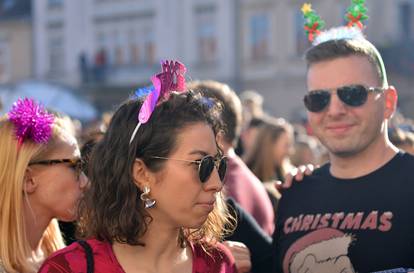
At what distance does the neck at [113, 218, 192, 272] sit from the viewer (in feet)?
8.29

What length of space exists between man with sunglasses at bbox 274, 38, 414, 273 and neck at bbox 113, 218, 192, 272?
24.2 inches

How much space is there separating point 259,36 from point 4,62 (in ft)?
43.0

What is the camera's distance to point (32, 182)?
312cm

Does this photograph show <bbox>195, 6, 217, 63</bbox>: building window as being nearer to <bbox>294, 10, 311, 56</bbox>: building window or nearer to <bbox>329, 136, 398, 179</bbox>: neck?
<bbox>294, 10, 311, 56</bbox>: building window

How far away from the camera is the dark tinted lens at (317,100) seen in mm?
3182

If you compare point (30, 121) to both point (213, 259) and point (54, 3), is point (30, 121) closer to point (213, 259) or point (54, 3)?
point (213, 259)

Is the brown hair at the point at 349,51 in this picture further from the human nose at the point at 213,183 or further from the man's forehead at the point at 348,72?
the human nose at the point at 213,183

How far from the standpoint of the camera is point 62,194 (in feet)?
10.5

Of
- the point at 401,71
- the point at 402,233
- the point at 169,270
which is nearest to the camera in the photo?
the point at 169,270

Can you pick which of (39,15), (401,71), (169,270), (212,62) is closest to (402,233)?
(169,270)

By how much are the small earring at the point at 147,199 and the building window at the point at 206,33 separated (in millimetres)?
24180

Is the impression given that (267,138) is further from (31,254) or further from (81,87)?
(81,87)

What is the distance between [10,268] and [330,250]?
1.31 metres

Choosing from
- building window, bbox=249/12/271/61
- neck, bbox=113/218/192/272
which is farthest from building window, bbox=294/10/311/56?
neck, bbox=113/218/192/272
